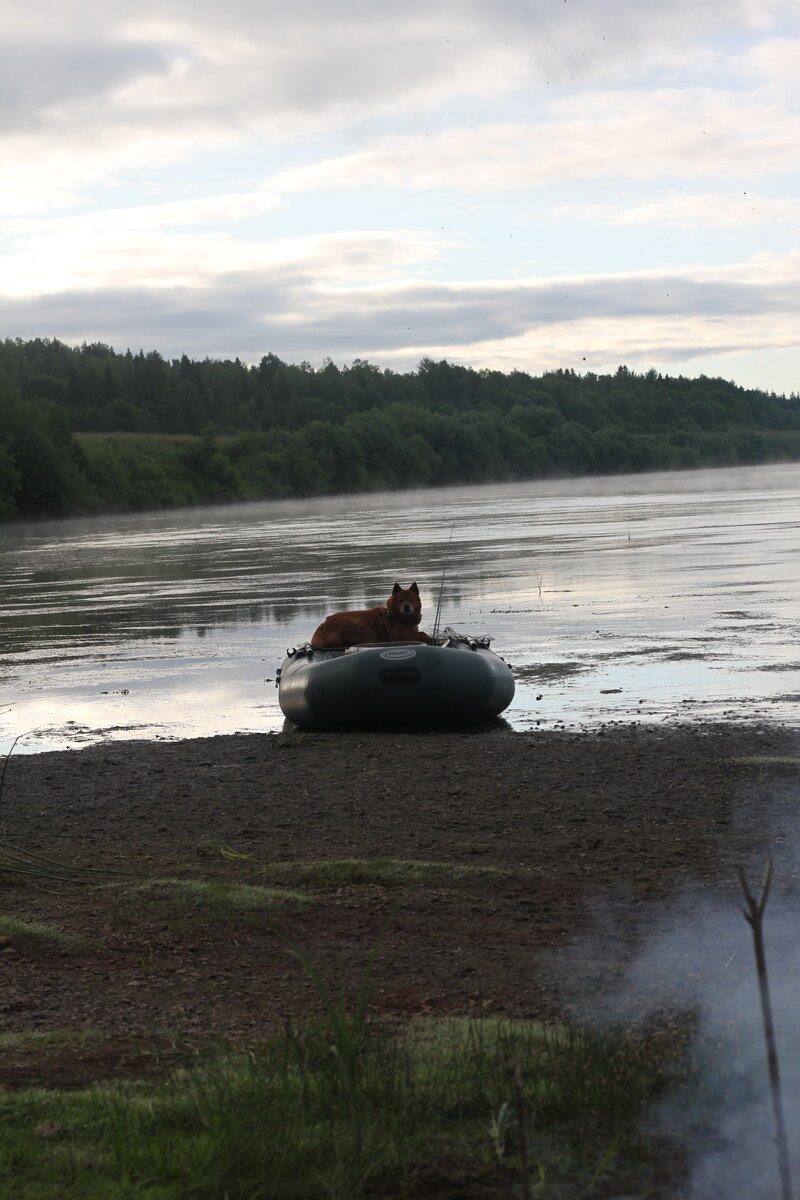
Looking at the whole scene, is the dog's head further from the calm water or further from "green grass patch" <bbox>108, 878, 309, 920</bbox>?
"green grass patch" <bbox>108, 878, 309, 920</bbox>

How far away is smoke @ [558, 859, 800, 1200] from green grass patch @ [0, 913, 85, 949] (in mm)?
2334

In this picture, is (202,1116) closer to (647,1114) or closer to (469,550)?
(647,1114)

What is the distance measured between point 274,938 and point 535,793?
12.5 ft

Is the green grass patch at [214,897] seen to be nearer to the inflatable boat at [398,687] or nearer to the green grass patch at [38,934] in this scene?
the green grass patch at [38,934]

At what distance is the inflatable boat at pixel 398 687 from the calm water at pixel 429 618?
0.56m

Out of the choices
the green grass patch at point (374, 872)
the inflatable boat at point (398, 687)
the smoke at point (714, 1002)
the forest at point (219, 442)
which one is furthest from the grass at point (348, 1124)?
the forest at point (219, 442)

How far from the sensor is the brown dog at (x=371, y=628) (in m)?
14.3

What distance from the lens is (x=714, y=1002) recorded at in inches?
196

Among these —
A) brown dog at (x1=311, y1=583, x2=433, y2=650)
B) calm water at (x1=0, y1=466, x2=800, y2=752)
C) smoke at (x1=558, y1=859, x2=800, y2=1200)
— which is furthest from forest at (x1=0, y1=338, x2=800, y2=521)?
smoke at (x1=558, y1=859, x2=800, y2=1200)

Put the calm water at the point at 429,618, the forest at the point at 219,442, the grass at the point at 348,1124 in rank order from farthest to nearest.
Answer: the forest at the point at 219,442 < the calm water at the point at 429,618 < the grass at the point at 348,1124

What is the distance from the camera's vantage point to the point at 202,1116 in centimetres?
379

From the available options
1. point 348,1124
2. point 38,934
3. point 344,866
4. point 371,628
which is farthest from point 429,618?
point 348,1124

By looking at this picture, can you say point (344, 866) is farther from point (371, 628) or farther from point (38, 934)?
point (371, 628)

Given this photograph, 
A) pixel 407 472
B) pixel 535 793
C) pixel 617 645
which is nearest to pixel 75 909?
pixel 535 793
